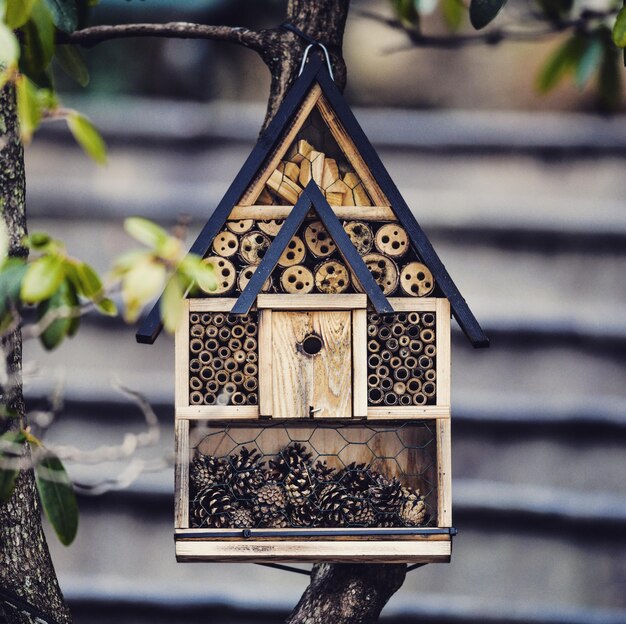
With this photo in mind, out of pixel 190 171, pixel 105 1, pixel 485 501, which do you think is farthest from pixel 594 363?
pixel 105 1

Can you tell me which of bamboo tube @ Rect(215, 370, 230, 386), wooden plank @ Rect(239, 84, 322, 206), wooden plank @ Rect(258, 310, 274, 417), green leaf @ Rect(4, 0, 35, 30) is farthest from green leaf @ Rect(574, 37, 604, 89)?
green leaf @ Rect(4, 0, 35, 30)

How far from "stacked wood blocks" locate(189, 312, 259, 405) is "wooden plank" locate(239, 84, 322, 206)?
0.23m

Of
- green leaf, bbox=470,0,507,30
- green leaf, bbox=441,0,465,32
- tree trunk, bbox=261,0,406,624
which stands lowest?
tree trunk, bbox=261,0,406,624

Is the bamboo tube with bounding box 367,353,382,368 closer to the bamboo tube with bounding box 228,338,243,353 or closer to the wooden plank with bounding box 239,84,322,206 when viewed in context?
the bamboo tube with bounding box 228,338,243,353

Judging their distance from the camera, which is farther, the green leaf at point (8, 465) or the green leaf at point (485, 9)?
the green leaf at point (485, 9)

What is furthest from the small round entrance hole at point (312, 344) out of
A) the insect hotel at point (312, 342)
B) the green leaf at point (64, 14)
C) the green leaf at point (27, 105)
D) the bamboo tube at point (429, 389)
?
the green leaf at point (64, 14)

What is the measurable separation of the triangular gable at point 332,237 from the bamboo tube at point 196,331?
87 millimetres

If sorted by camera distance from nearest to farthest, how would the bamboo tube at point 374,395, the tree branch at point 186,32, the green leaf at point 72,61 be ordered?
the bamboo tube at point 374,395 < the tree branch at point 186,32 < the green leaf at point 72,61

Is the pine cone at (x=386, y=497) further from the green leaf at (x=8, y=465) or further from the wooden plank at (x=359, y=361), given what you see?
the green leaf at (x=8, y=465)

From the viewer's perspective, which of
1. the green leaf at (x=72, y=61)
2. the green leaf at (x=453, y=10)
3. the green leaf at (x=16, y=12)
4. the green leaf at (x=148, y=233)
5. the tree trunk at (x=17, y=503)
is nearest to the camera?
the green leaf at (x=148, y=233)

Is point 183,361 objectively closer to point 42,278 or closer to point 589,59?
point 42,278

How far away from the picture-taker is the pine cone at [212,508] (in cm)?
194

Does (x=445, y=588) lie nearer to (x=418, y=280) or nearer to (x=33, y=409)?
(x=33, y=409)

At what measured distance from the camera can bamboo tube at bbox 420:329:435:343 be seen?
6.33 feet
